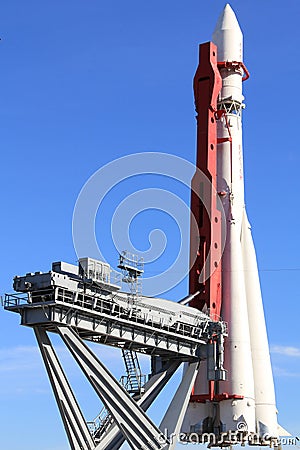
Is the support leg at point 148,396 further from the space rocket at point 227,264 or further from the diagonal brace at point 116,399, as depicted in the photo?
the space rocket at point 227,264

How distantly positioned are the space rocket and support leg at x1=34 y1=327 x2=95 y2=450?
14.3 meters

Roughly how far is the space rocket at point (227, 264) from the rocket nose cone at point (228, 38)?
8 cm

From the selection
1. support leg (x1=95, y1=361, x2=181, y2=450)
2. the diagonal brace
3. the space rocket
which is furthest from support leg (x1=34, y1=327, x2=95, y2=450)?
the space rocket

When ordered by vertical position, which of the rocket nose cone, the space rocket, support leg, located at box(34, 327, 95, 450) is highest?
the rocket nose cone

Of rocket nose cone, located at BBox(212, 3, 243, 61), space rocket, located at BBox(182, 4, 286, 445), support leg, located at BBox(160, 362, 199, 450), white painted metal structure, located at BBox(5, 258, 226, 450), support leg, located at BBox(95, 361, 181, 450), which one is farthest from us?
rocket nose cone, located at BBox(212, 3, 243, 61)

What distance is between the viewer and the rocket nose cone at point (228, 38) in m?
66.1

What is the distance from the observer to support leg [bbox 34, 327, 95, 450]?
1738 inches

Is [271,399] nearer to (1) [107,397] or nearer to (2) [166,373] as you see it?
(2) [166,373]

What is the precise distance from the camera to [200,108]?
62750mm

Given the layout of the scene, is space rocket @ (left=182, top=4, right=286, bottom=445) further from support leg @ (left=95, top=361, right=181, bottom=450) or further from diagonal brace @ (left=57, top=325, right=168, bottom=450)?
diagonal brace @ (left=57, top=325, right=168, bottom=450)

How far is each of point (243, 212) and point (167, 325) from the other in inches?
654

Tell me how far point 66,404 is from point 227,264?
21423 millimetres

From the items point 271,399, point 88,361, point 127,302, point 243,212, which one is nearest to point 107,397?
point 88,361

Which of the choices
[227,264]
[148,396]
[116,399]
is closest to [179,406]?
[148,396]
